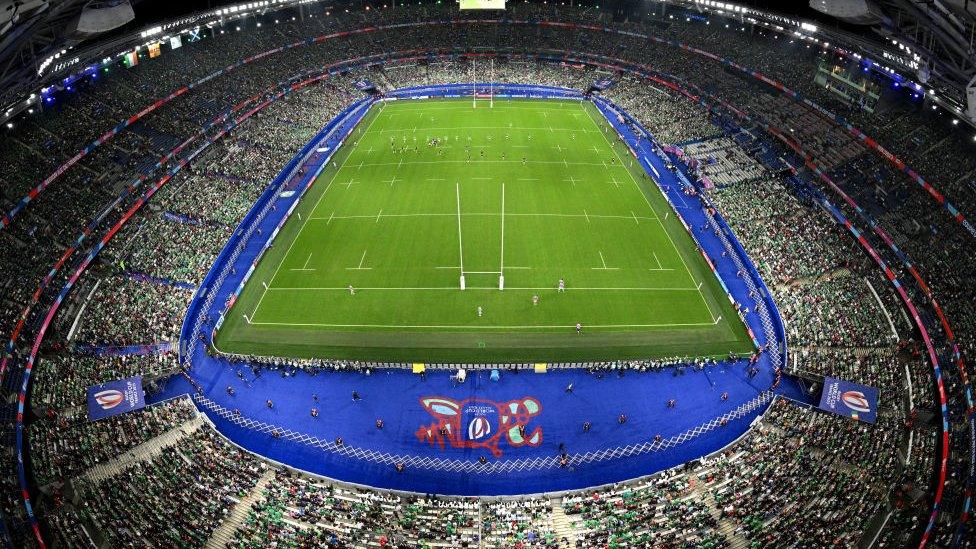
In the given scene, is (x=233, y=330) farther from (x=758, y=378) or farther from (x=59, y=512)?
(x=758, y=378)

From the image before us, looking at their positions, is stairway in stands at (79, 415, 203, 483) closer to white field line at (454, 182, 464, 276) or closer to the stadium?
the stadium

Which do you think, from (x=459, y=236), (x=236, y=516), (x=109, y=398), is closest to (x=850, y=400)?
(x=459, y=236)

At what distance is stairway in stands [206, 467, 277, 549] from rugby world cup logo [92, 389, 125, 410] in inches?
398

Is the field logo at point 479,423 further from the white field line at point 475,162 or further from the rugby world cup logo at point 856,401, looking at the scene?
the white field line at point 475,162

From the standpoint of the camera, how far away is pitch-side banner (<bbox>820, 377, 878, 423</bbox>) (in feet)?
105

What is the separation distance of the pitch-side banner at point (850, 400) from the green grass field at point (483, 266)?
22.5 feet

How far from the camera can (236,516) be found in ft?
90.5

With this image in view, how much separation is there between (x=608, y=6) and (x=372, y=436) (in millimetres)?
89651

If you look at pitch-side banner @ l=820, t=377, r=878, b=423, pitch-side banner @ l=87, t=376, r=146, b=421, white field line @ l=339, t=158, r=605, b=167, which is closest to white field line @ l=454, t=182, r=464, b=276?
white field line @ l=339, t=158, r=605, b=167

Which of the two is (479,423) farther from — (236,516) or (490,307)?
(236,516)

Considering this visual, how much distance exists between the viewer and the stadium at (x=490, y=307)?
91.2 feet

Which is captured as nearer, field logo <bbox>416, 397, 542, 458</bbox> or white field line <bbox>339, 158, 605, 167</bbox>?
field logo <bbox>416, 397, 542, 458</bbox>

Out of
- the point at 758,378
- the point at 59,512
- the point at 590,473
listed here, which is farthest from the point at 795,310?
the point at 59,512

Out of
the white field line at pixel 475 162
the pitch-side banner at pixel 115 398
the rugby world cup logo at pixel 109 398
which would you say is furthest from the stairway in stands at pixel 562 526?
the white field line at pixel 475 162
